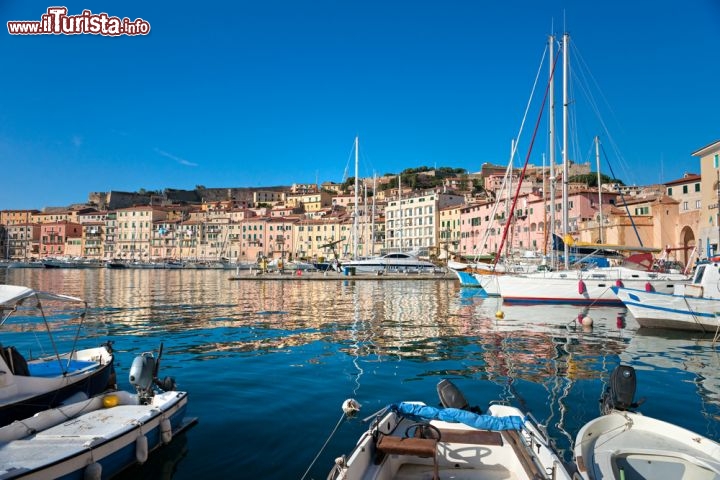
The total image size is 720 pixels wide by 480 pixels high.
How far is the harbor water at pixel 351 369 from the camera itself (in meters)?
8.23

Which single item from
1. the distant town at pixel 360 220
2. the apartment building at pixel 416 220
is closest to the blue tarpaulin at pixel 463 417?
the distant town at pixel 360 220

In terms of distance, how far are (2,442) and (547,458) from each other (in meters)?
6.69

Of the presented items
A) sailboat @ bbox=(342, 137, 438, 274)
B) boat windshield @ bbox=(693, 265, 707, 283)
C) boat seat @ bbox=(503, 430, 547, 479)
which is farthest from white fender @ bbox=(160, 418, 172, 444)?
sailboat @ bbox=(342, 137, 438, 274)

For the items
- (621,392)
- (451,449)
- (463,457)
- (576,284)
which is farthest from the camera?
(576,284)

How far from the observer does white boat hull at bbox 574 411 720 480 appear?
6.00 meters

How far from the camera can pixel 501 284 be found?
31.3 m

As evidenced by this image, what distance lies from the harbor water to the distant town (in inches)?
1269

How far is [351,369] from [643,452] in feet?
26.9

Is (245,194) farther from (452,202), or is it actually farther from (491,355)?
(491,355)

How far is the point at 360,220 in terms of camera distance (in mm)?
114688

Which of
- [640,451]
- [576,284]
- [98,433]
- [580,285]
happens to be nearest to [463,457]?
[640,451]

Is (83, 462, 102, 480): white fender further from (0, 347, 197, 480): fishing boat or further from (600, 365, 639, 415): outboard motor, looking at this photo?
(600, 365, 639, 415): outboard motor

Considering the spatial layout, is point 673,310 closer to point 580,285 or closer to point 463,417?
point 580,285

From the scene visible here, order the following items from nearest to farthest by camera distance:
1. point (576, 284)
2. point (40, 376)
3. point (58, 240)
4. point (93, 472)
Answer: point (93, 472), point (40, 376), point (576, 284), point (58, 240)
